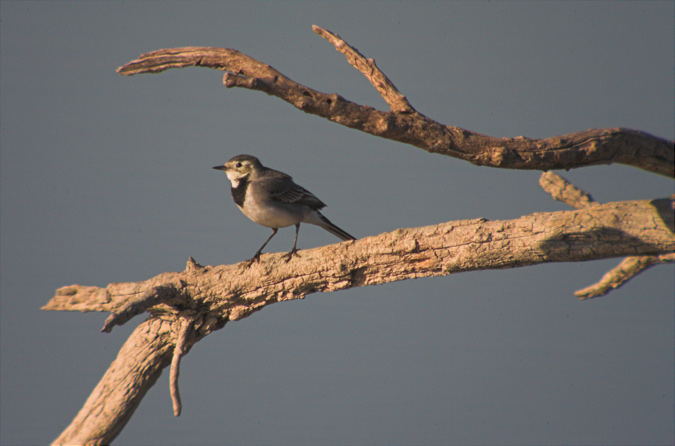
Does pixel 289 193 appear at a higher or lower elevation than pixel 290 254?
higher

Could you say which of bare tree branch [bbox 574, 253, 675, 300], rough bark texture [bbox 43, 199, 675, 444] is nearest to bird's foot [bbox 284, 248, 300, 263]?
rough bark texture [bbox 43, 199, 675, 444]

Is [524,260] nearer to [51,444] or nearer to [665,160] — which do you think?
[665,160]

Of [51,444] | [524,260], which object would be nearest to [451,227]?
[524,260]

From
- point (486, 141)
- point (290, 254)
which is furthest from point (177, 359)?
point (486, 141)

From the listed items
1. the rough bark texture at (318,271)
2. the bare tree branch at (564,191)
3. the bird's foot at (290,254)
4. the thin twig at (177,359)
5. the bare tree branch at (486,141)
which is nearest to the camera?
Answer: the bare tree branch at (486,141)

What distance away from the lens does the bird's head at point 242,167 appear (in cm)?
515

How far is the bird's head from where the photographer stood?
5152mm

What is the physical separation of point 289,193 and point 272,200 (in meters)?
0.16

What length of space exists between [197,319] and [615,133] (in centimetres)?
332

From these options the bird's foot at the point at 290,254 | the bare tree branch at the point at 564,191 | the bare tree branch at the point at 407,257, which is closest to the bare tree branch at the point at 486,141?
the bare tree branch at the point at 407,257

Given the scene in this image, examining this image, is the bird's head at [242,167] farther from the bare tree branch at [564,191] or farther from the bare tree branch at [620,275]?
the bare tree branch at [620,275]

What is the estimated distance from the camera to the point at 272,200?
16.0 ft

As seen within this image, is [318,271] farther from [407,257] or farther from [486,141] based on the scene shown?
[486,141]

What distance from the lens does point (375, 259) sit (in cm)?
411
